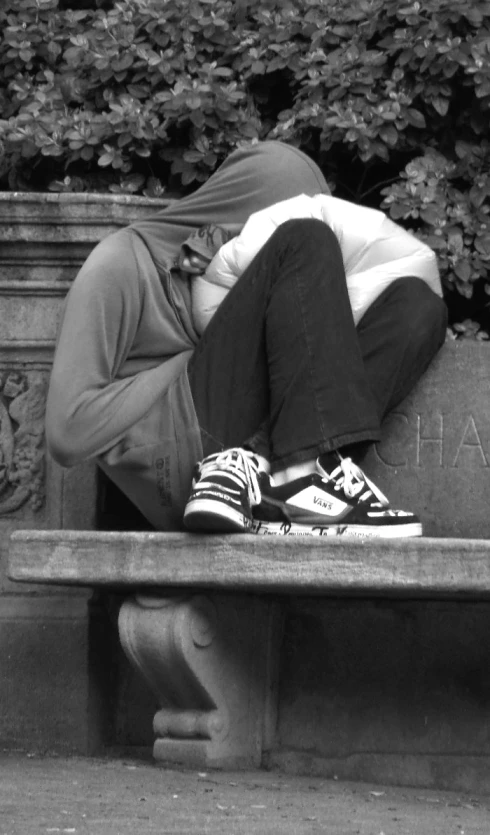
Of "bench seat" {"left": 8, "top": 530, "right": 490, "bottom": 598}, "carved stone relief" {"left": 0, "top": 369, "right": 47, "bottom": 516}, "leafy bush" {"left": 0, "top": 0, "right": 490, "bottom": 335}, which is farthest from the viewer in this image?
"leafy bush" {"left": 0, "top": 0, "right": 490, "bottom": 335}

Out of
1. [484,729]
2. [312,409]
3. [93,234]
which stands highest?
[93,234]

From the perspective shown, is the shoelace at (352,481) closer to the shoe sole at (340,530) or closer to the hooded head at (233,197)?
the shoe sole at (340,530)

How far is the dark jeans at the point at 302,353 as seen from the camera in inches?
128

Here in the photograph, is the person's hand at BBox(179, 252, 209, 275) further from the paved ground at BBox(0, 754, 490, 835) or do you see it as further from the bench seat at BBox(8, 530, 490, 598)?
the paved ground at BBox(0, 754, 490, 835)

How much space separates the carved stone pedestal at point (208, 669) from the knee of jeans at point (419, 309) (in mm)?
793

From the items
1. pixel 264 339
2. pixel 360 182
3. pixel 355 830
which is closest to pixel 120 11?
pixel 360 182

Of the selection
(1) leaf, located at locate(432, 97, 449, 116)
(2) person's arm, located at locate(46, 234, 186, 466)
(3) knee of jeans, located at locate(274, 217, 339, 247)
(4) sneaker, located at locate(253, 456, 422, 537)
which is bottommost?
(4) sneaker, located at locate(253, 456, 422, 537)

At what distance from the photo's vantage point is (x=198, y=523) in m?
3.17

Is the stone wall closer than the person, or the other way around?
the person

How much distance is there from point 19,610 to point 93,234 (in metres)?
1.02

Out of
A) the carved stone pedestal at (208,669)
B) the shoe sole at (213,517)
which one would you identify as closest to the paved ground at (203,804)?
the carved stone pedestal at (208,669)

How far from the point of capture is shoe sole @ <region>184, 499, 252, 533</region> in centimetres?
313

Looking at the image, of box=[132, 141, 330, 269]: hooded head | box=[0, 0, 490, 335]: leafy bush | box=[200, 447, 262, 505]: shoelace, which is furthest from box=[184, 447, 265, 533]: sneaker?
box=[0, 0, 490, 335]: leafy bush

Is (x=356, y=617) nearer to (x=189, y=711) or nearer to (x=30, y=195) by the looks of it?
(x=189, y=711)
